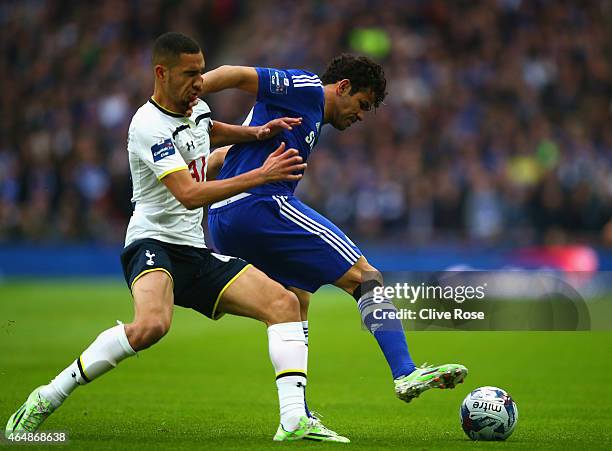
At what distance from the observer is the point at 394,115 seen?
22.6 m

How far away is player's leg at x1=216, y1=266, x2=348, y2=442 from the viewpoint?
20.9 ft

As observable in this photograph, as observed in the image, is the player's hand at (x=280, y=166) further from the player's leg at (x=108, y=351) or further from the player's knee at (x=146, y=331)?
the player's knee at (x=146, y=331)

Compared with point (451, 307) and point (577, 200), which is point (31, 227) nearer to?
point (577, 200)

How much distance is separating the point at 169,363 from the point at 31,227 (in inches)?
430

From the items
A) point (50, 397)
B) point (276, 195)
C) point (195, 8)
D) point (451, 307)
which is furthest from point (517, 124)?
point (50, 397)

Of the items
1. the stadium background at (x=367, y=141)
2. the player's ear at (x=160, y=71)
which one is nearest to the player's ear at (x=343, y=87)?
the player's ear at (x=160, y=71)

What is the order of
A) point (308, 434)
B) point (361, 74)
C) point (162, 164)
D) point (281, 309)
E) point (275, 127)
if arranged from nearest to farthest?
point (162, 164)
point (308, 434)
point (281, 309)
point (275, 127)
point (361, 74)

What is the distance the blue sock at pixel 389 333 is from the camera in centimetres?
677

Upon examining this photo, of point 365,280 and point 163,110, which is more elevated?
point 163,110

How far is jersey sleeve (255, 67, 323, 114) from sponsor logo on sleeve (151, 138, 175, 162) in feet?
3.64

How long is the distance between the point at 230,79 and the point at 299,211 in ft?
3.18

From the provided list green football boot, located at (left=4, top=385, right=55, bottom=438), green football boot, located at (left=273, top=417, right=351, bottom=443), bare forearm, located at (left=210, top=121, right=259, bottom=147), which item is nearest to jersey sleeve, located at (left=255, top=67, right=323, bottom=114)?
bare forearm, located at (left=210, top=121, right=259, bottom=147)

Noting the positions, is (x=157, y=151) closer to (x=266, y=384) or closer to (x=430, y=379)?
(x=430, y=379)
